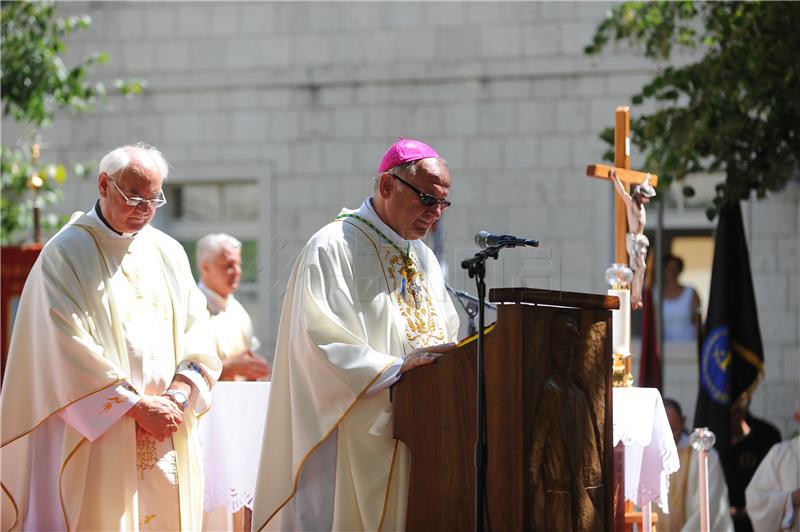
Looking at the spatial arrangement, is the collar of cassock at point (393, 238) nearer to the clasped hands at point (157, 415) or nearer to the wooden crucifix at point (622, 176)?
the clasped hands at point (157, 415)

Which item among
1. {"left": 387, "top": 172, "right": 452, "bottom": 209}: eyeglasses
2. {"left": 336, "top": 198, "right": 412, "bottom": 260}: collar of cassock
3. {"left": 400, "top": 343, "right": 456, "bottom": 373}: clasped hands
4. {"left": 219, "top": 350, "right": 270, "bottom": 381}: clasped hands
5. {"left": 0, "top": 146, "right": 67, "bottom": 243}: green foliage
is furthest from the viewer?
{"left": 0, "top": 146, "right": 67, "bottom": 243}: green foliage

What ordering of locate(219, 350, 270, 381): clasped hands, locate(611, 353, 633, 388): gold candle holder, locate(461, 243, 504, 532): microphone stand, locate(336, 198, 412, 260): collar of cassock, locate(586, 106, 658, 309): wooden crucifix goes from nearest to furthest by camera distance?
locate(461, 243, 504, 532): microphone stand
locate(336, 198, 412, 260): collar of cassock
locate(611, 353, 633, 388): gold candle holder
locate(586, 106, 658, 309): wooden crucifix
locate(219, 350, 270, 381): clasped hands

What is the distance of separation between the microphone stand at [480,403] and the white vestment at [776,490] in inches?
153

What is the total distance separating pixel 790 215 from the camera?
10.4 metres

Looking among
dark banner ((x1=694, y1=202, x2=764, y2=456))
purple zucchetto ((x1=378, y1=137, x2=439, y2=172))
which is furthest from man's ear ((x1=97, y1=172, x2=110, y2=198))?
dark banner ((x1=694, y1=202, x2=764, y2=456))

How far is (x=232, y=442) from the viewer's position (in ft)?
16.5

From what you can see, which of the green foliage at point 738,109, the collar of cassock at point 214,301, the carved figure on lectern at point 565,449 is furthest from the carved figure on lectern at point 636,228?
the collar of cassock at point 214,301

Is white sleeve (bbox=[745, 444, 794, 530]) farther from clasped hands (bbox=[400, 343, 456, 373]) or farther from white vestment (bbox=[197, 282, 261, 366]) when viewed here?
clasped hands (bbox=[400, 343, 456, 373])

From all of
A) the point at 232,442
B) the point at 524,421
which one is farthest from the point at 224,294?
the point at 524,421

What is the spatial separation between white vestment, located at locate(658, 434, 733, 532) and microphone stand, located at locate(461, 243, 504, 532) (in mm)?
3942

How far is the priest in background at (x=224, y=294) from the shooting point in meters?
6.95

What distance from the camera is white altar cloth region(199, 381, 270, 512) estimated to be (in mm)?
4996

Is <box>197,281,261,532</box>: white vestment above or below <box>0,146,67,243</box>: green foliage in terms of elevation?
below

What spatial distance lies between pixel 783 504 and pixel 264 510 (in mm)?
3907
